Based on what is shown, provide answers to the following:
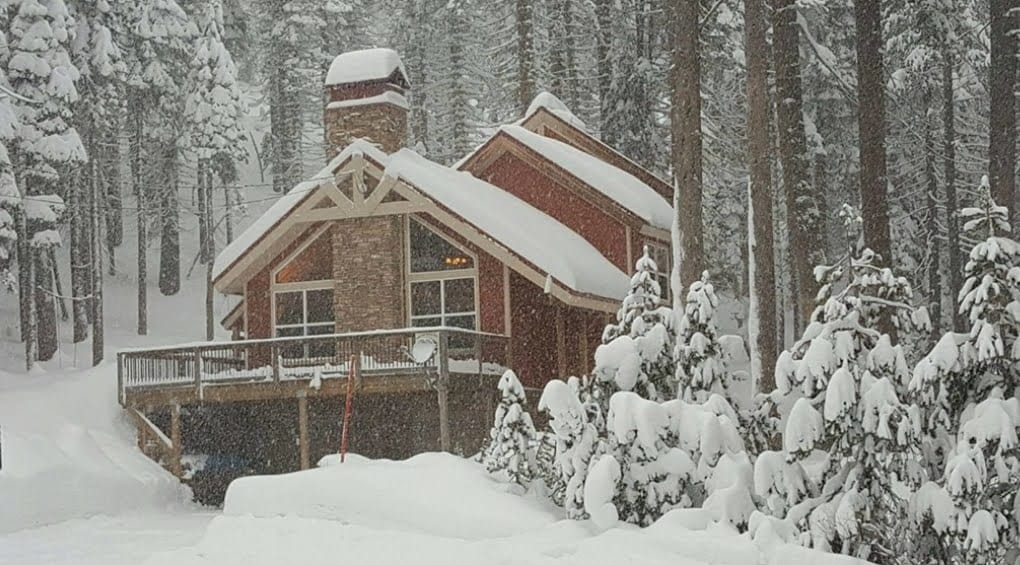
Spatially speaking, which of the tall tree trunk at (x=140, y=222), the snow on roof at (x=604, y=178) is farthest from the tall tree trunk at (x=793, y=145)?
the tall tree trunk at (x=140, y=222)

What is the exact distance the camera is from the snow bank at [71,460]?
18547 millimetres

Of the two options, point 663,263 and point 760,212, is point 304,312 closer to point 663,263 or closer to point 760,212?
point 663,263

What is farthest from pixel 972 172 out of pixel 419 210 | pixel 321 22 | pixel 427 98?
pixel 321 22

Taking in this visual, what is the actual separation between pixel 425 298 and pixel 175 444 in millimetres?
5600

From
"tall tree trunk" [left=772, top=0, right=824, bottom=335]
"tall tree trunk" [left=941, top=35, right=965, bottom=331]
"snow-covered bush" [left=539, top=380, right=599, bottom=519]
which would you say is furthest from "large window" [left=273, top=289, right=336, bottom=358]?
"tall tree trunk" [left=941, top=35, right=965, bottom=331]

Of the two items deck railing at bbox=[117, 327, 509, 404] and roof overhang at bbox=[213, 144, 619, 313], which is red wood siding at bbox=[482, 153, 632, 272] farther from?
deck railing at bbox=[117, 327, 509, 404]

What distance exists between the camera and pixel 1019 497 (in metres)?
8.09

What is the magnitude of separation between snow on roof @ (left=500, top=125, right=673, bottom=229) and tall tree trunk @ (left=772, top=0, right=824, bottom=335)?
7.72 m

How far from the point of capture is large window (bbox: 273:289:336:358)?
2361cm

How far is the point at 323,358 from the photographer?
2089cm

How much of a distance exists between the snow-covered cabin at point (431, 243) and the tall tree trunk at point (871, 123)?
6.73 m

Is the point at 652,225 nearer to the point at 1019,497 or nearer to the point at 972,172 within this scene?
the point at 972,172

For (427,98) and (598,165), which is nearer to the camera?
(598,165)

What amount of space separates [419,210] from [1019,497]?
15372 millimetres
